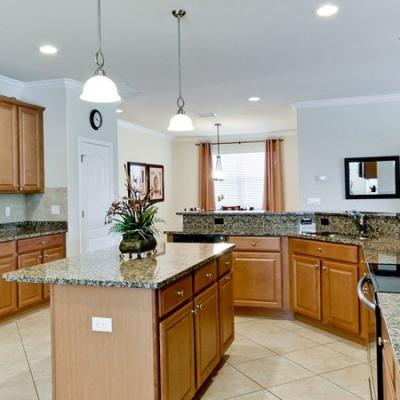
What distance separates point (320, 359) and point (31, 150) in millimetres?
3937

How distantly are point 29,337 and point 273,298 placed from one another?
2.43 meters

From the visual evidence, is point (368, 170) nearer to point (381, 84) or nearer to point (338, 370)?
point (381, 84)

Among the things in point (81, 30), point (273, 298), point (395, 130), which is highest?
point (81, 30)

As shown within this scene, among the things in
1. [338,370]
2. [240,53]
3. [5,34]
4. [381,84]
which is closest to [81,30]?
[5,34]

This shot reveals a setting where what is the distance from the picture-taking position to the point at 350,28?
362cm

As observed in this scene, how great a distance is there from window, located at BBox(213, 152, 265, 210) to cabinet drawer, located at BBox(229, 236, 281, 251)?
5476mm

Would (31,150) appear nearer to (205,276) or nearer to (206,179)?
(205,276)

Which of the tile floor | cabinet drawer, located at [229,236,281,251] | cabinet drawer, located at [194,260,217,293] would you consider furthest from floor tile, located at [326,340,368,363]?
cabinet drawer, located at [194,260,217,293]

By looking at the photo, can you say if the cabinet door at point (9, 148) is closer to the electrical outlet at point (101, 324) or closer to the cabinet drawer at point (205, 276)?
the cabinet drawer at point (205, 276)

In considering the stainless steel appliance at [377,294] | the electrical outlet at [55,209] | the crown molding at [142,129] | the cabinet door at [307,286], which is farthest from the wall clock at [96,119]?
the stainless steel appliance at [377,294]

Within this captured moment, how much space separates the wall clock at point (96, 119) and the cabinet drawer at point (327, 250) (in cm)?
308

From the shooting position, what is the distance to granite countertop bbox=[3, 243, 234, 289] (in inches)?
82.3

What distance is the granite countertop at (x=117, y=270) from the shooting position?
2.09m

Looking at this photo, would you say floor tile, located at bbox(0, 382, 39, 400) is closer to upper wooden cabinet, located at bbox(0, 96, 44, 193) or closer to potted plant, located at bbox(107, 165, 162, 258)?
potted plant, located at bbox(107, 165, 162, 258)
